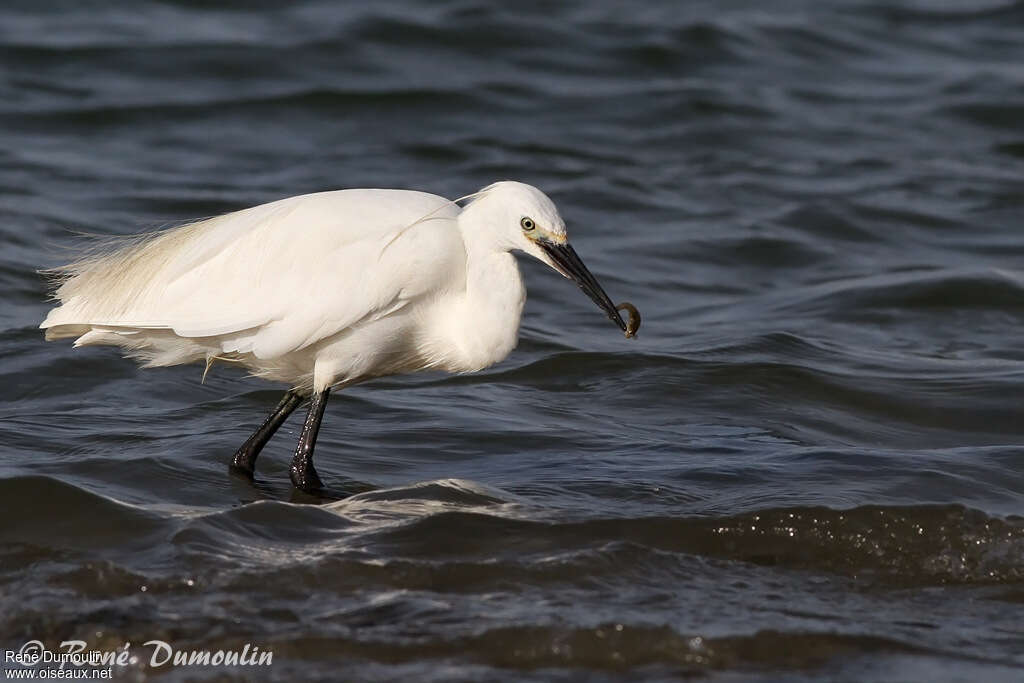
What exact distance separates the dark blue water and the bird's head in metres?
1.04

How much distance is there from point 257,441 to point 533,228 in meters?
1.81

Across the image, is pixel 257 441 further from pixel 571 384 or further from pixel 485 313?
pixel 571 384

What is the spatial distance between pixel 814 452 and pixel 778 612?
219 centimetres

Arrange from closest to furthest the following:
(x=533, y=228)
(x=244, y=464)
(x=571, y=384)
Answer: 1. (x=533, y=228)
2. (x=244, y=464)
3. (x=571, y=384)

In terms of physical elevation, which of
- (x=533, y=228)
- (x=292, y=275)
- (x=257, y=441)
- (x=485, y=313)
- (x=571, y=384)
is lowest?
(x=571, y=384)

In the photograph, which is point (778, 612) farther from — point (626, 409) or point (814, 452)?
point (626, 409)

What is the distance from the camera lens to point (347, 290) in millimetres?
6453

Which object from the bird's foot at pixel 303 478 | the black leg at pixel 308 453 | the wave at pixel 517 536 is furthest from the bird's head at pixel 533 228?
the bird's foot at pixel 303 478

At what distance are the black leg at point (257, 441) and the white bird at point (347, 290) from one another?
1.02 feet

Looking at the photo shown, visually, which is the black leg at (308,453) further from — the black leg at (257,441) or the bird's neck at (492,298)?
A: the bird's neck at (492,298)

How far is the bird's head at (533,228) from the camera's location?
20.9 feet

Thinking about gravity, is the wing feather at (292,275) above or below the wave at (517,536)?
above

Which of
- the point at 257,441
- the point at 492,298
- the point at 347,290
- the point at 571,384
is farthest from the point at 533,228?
the point at 571,384

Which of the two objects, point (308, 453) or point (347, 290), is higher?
point (347, 290)
